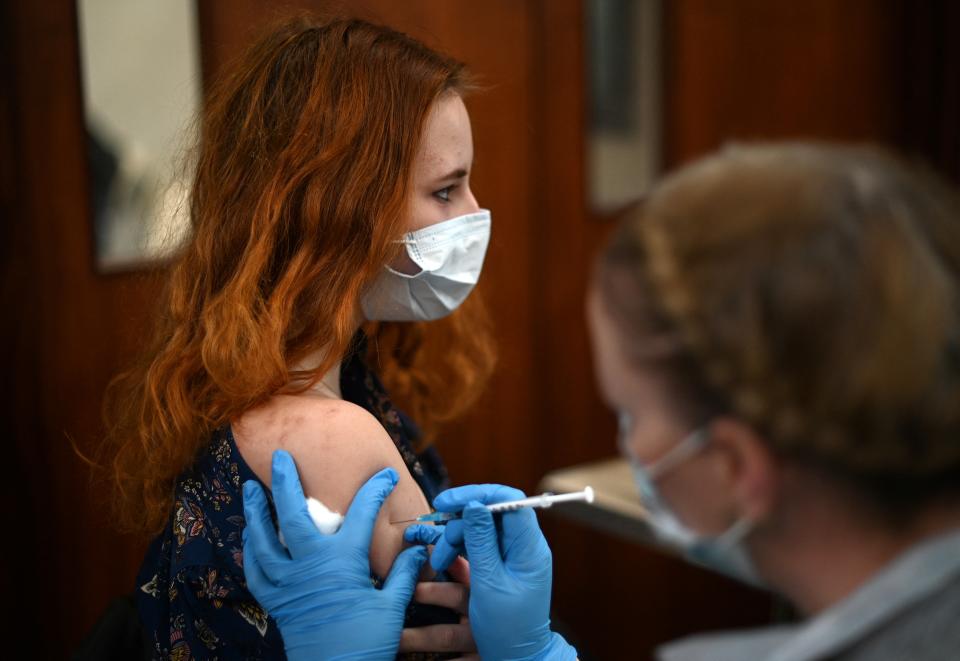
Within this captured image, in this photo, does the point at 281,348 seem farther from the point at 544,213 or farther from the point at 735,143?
the point at 544,213

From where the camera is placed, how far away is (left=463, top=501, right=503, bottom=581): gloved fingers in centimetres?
115

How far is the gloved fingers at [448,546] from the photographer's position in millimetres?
1186

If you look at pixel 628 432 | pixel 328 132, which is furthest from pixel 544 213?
pixel 628 432

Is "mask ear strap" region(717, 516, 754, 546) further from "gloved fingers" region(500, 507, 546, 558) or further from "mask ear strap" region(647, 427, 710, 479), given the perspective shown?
"gloved fingers" region(500, 507, 546, 558)

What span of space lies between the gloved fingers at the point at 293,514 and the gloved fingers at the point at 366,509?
0.12 feet

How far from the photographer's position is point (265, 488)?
1225mm

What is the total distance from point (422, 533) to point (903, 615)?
2.10 ft

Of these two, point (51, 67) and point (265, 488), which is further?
point (51, 67)

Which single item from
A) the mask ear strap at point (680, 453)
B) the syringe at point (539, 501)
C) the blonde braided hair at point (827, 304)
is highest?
the blonde braided hair at point (827, 304)

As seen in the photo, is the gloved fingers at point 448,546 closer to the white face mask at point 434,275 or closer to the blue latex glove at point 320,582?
the blue latex glove at point 320,582

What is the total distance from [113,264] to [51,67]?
372 mm

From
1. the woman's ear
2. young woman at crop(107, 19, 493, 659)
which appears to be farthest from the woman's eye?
the woman's ear

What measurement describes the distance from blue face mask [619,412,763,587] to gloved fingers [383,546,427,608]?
0.40 metres

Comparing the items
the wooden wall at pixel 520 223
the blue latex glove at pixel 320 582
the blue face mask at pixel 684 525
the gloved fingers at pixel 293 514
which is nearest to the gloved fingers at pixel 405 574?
the blue latex glove at pixel 320 582
